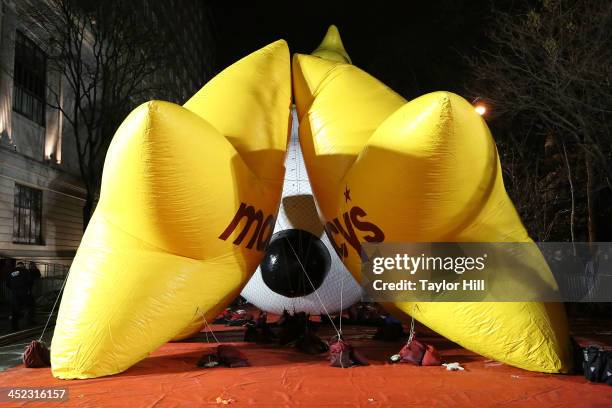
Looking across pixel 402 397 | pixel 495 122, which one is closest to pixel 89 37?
pixel 495 122

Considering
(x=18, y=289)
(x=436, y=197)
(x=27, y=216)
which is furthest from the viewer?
(x=27, y=216)

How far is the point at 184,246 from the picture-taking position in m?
5.43

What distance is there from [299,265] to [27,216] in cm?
1040

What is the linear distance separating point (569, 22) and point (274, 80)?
325 inches

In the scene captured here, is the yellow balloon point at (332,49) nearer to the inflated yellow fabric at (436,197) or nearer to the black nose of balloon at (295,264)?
the inflated yellow fabric at (436,197)

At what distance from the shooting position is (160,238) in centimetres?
536

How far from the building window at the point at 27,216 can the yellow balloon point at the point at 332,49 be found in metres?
9.42

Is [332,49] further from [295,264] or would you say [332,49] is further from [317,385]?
[317,385]

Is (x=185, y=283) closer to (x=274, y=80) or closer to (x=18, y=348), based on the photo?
(x=274, y=80)

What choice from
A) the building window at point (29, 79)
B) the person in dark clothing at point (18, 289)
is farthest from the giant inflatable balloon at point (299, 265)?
the building window at point (29, 79)

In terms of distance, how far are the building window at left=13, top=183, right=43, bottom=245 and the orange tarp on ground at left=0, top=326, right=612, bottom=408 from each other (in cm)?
940

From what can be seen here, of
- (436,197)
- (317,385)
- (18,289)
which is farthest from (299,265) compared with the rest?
(18,289)

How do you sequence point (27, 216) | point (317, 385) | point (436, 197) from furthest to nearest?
point (27, 216)
point (436, 197)
point (317, 385)

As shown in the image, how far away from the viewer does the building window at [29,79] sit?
14078mm
